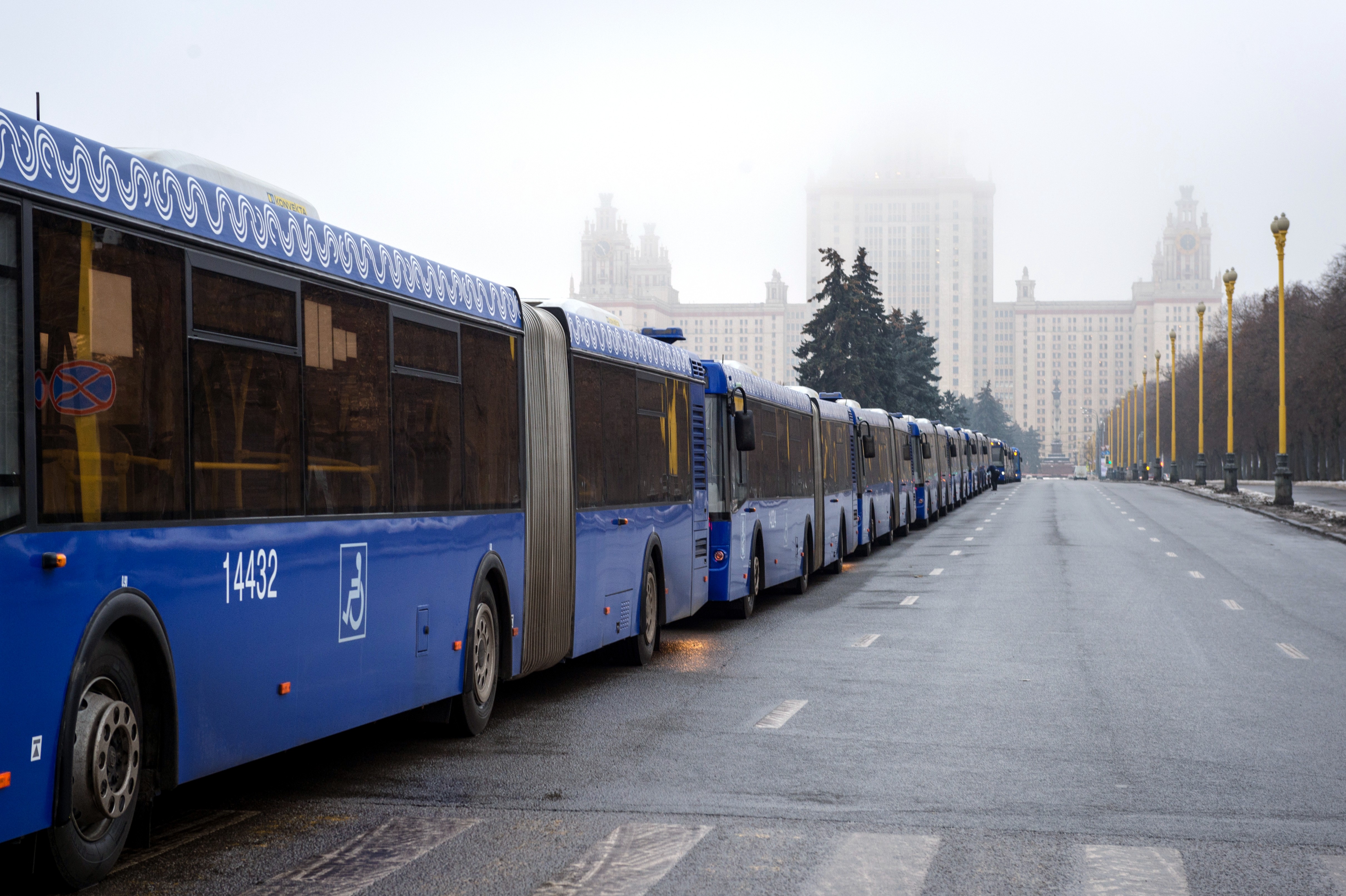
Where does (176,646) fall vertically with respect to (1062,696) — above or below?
above

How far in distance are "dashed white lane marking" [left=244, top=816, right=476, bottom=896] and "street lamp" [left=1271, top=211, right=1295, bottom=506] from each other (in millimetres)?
42563

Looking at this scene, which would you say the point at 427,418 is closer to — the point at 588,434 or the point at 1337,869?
the point at 588,434

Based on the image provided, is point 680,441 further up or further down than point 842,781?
further up

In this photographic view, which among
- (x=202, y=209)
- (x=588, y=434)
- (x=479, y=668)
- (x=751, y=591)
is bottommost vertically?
(x=751, y=591)

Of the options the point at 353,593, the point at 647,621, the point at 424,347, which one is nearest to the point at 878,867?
the point at 353,593

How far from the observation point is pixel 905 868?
6363 millimetres

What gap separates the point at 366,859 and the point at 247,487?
175 centimetres

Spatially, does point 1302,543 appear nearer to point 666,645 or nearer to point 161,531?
point 666,645

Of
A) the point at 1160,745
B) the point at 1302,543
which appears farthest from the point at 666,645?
the point at 1302,543

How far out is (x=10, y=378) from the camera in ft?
17.4

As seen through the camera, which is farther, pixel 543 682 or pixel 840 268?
pixel 840 268

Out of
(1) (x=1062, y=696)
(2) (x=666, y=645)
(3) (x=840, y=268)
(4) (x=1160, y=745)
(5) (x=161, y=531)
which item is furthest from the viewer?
(3) (x=840, y=268)

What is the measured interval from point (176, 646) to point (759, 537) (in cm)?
1298

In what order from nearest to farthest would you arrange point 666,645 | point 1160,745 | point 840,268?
1. point 1160,745
2. point 666,645
3. point 840,268
